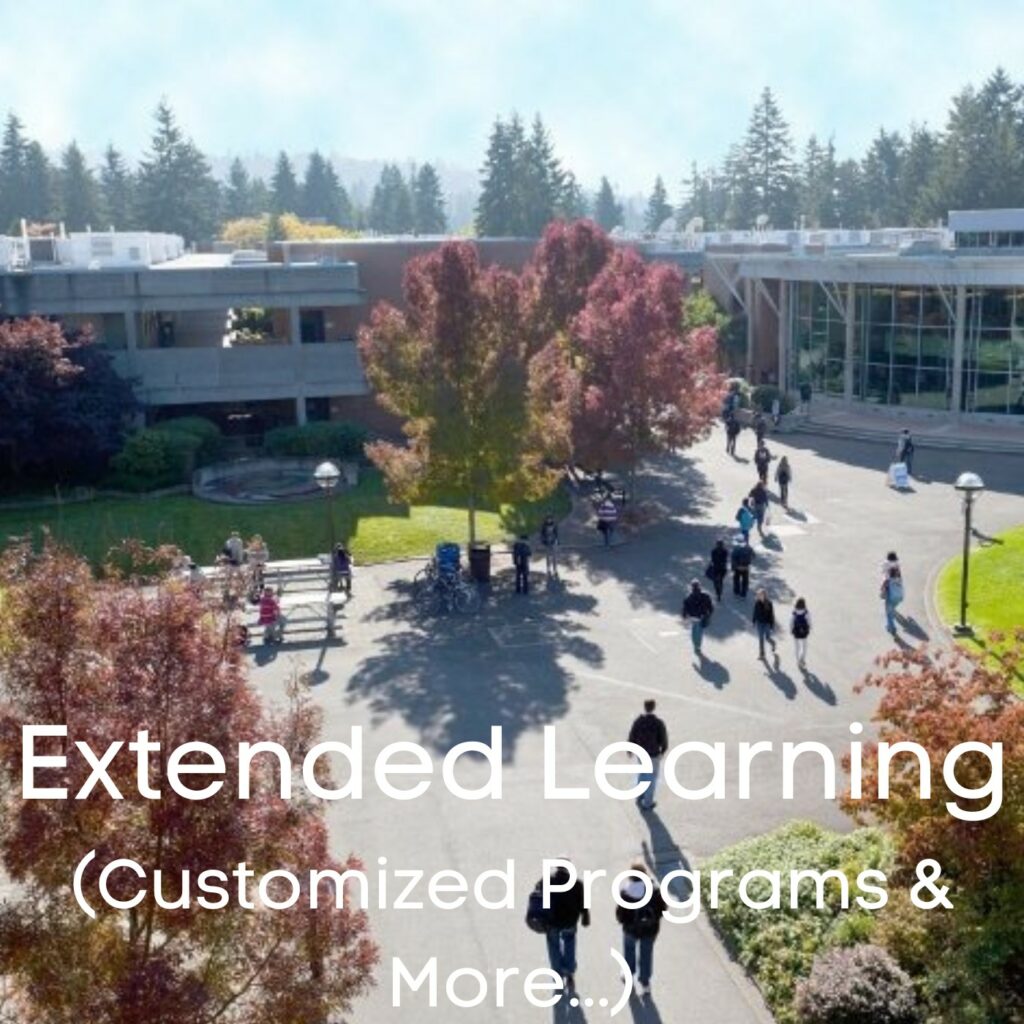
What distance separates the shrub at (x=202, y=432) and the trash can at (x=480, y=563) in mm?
13887

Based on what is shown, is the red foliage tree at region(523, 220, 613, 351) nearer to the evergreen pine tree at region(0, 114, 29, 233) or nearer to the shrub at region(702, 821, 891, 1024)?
the shrub at region(702, 821, 891, 1024)

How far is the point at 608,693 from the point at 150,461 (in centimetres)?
1965

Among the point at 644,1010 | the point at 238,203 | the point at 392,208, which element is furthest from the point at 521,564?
the point at 238,203

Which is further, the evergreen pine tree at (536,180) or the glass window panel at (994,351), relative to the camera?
the evergreen pine tree at (536,180)

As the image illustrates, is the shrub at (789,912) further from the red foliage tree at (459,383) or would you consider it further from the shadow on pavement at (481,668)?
the red foliage tree at (459,383)

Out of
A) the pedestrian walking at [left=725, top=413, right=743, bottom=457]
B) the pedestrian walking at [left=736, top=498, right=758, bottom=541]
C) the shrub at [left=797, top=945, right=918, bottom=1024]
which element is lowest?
the shrub at [left=797, top=945, right=918, bottom=1024]

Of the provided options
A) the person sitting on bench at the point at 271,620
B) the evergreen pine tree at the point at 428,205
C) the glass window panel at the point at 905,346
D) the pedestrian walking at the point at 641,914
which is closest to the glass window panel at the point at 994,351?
the glass window panel at the point at 905,346

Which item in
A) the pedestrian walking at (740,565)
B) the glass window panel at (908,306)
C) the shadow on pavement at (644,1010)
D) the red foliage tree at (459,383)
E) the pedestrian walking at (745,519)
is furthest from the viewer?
the glass window panel at (908,306)

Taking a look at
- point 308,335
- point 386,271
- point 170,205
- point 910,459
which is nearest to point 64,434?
point 308,335

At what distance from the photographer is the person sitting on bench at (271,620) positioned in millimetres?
22733

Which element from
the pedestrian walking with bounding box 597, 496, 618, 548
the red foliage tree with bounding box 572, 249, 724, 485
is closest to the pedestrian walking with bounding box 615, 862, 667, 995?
the pedestrian walking with bounding box 597, 496, 618, 548

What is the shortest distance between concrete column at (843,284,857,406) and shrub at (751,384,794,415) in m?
3.10

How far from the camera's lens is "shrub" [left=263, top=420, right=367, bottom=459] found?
38.5 metres

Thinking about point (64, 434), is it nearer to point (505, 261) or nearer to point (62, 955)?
point (505, 261)
